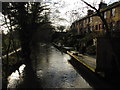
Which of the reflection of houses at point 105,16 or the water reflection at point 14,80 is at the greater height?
the reflection of houses at point 105,16

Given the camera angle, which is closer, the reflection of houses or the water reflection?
the water reflection

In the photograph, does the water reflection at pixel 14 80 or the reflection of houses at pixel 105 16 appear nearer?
the water reflection at pixel 14 80

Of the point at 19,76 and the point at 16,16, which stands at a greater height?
the point at 16,16

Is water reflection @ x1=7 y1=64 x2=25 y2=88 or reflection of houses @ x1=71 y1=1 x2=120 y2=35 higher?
reflection of houses @ x1=71 y1=1 x2=120 y2=35

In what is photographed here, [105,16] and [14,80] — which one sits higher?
[105,16]

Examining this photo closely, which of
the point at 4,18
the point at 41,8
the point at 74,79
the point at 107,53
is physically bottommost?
the point at 74,79

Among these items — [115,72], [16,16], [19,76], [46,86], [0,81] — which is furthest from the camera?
[16,16]

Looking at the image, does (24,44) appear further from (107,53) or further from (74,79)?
(107,53)

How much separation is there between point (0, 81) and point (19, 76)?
276 centimetres

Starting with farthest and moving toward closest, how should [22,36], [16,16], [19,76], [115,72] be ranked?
[22,36] < [16,16] < [19,76] < [115,72]

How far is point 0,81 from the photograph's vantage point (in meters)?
8.41

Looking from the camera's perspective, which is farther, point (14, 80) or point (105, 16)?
point (105, 16)

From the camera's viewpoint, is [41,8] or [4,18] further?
[41,8]

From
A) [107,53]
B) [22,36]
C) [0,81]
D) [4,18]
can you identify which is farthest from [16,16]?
[107,53]
